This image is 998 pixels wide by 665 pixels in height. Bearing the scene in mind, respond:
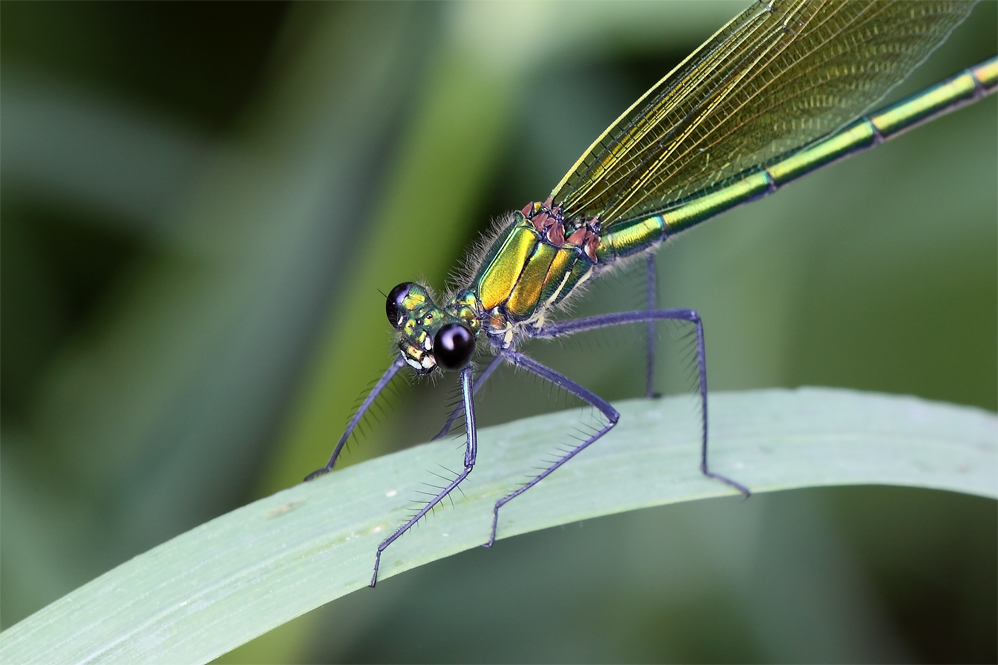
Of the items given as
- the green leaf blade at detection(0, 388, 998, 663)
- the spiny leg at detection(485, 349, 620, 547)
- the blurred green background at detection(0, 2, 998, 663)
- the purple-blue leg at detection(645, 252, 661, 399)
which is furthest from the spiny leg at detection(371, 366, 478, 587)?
the purple-blue leg at detection(645, 252, 661, 399)

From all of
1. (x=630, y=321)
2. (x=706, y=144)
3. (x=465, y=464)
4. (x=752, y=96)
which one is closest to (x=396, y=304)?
(x=465, y=464)

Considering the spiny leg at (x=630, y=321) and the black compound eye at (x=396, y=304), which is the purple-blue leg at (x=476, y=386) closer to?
the spiny leg at (x=630, y=321)

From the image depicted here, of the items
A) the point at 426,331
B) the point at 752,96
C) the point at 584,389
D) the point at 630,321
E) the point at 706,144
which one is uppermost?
the point at 752,96

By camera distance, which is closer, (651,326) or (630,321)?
(630,321)

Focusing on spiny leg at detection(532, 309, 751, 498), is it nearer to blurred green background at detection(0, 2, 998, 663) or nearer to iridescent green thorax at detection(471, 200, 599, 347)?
iridescent green thorax at detection(471, 200, 599, 347)

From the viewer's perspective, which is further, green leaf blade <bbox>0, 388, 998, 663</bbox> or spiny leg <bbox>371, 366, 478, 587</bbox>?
spiny leg <bbox>371, 366, 478, 587</bbox>

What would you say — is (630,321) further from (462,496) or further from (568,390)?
(462,496)

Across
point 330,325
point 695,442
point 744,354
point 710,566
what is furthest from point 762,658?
point 330,325

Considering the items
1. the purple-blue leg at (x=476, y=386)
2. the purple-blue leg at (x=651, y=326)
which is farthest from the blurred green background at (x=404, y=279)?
the purple-blue leg at (x=476, y=386)
